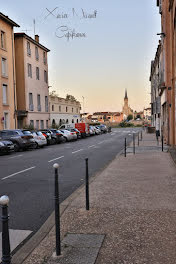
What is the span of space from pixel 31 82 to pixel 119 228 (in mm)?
34749

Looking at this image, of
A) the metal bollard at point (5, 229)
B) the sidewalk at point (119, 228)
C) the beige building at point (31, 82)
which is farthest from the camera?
the beige building at point (31, 82)

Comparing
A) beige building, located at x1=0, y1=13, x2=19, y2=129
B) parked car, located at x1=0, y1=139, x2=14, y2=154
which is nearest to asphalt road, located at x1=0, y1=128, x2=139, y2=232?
parked car, located at x1=0, y1=139, x2=14, y2=154

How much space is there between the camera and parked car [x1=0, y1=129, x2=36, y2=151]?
1977 cm

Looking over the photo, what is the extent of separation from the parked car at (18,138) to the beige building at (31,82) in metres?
14.3

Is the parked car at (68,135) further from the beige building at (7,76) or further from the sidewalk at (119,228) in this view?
the sidewalk at (119,228)

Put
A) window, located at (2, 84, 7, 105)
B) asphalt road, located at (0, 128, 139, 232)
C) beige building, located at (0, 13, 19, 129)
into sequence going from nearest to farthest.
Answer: asphalt road, located at (0, 128, 139, 232) < beige building, located at (0, 13, 19, 129) < window, located at (2, 84, 7, 105)

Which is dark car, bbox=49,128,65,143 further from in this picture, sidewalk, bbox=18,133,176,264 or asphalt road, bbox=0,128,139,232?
sidewalk, bbox=18,133,176,264

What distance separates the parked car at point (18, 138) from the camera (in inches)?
778

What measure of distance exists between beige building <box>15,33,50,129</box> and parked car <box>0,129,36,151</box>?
14287 millimetres

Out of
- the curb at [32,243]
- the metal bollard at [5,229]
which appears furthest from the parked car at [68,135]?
the metal bollard at [5,229]

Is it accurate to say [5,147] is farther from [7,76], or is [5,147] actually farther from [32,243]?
[7,76]

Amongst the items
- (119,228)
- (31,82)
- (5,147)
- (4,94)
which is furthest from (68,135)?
(119,228)

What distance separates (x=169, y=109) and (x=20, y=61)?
22.5 metres

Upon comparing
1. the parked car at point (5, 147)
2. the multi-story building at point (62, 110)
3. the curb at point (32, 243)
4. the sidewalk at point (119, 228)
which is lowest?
the curb at point (32, 243)
